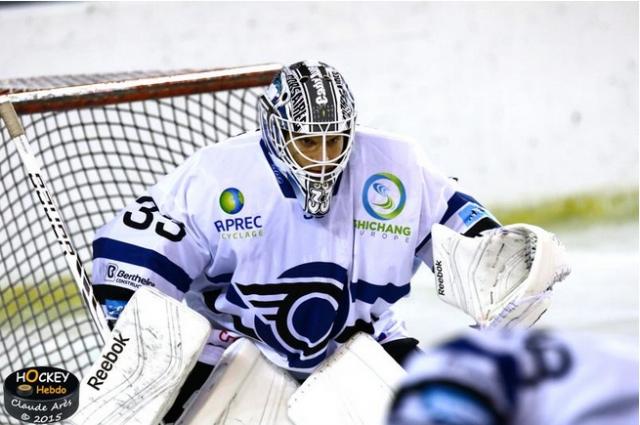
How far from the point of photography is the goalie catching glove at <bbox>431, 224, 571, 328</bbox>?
202 cm

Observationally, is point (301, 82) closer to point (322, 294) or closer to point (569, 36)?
point (322, 294)

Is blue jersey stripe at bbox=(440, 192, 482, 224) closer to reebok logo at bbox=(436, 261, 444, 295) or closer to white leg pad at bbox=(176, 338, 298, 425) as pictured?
reebok logo at bbox=(436, 261, 444, 295)

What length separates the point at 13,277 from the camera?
9.84ft

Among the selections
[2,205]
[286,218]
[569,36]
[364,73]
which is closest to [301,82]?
[286,218]

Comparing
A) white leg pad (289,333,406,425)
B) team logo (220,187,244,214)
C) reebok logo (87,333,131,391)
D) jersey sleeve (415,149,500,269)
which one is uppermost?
team logo (220,187,244,214)

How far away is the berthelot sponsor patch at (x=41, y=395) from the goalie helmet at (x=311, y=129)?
49cm

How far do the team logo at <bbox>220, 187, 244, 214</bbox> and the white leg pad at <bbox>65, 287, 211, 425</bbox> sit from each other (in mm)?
222

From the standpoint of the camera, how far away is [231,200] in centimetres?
221

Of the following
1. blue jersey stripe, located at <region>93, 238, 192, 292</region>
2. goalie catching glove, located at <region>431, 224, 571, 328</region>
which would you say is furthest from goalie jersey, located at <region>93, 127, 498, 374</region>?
goalie catching glove, located at <region>431, 224, 571, 328</region>

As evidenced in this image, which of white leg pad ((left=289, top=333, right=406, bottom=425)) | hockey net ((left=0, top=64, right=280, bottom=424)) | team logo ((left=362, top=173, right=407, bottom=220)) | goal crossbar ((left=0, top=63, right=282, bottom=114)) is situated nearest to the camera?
white leg pad ((left=289, top=333, right=406, bottom=425))

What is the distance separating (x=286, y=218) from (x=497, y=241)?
359 millimetres

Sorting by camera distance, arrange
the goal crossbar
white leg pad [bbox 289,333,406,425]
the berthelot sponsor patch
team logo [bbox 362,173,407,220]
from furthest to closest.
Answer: the goal crossbar
team logo [bbox 362,173,407,220]
white leg pad [bbox 289,333,406,425]
the berthelot sponsor patch

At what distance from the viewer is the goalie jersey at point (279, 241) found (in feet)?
7.24

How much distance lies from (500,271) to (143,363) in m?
0.58
